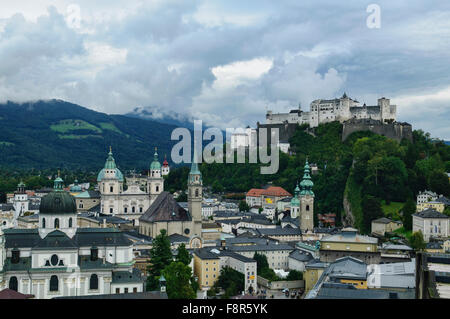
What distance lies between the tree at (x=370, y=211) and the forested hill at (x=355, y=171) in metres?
0.10

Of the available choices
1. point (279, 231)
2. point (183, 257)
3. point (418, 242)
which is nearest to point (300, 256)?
point (418, 242)

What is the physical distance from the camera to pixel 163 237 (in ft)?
137

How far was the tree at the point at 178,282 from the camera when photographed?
109 ft

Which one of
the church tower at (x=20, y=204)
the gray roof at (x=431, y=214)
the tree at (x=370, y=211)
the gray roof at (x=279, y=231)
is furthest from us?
the church tower at (x=20, y=204)

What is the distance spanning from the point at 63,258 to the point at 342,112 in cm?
6120

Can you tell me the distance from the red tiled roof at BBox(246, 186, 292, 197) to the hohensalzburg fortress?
45.9 feet

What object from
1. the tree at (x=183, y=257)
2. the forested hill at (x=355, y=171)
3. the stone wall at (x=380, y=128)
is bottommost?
the tree at (x=183, y=257)

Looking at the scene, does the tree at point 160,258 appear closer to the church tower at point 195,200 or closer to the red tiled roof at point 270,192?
the church tower at point 195,200

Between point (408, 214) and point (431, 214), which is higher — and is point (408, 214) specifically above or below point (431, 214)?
below

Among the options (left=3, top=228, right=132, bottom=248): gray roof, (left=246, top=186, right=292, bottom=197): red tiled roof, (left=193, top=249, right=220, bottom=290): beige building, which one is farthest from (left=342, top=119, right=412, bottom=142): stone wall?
(left=3, top=228, right=132, bottom=248): gray roof

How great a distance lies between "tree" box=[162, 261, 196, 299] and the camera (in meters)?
33.2

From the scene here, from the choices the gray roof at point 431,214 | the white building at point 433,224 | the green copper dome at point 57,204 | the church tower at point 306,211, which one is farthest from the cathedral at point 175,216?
the gray roof at point 431,214

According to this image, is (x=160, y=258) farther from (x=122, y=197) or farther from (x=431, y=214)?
(x=122, y=197)

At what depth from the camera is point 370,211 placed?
195ft
